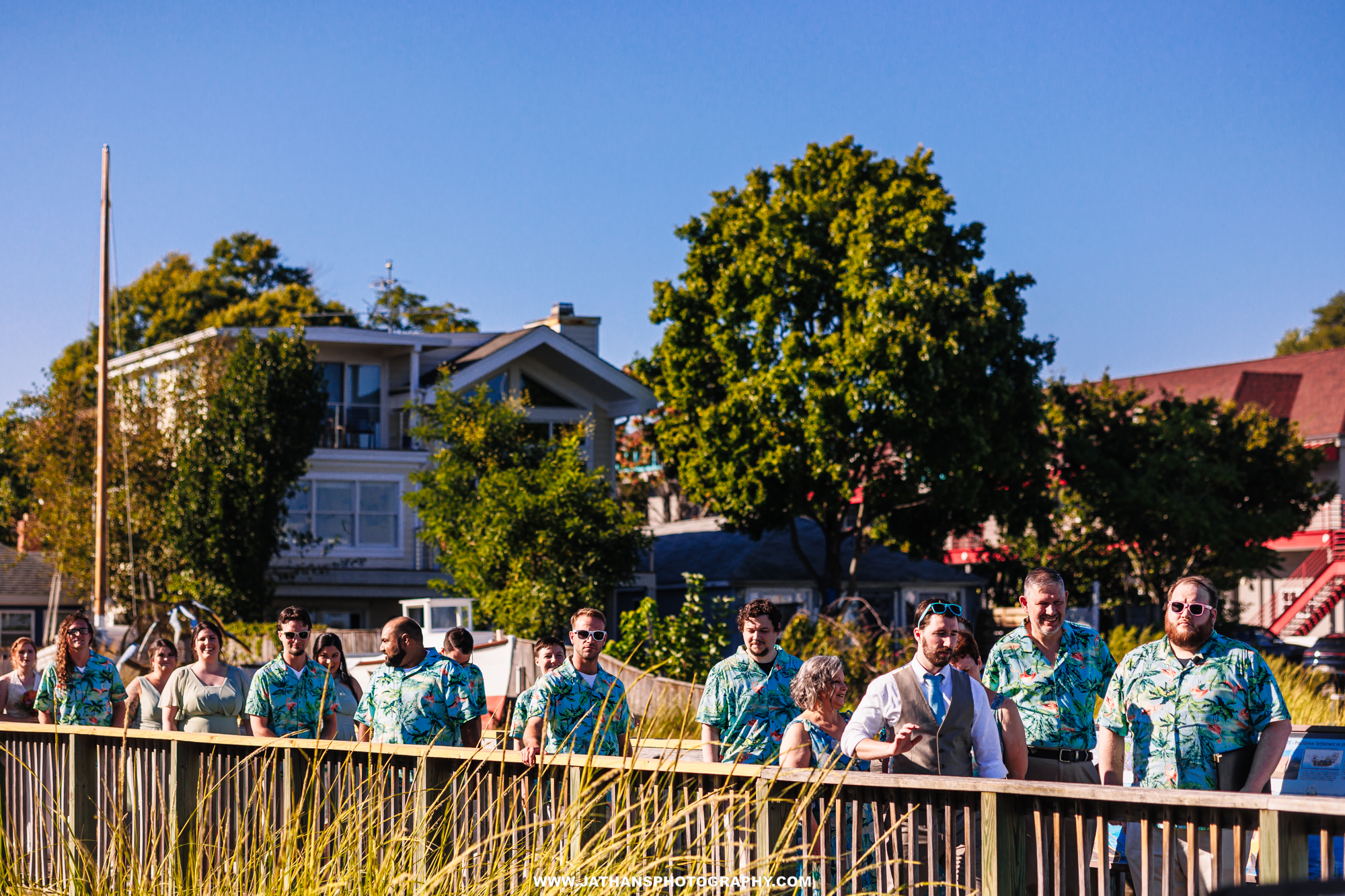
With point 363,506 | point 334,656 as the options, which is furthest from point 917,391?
point 334,656

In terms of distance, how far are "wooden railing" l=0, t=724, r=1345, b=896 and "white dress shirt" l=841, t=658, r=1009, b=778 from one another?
499 millimetres

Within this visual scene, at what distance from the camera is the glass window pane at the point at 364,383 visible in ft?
117

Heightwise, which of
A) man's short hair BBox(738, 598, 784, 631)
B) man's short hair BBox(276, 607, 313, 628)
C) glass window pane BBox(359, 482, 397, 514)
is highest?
glass window pane BBox(359, 482, 397, 514)

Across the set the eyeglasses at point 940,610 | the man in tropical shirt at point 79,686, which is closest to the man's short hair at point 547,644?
the man in tropical shirt at point 79,686

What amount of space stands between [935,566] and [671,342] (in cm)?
1054

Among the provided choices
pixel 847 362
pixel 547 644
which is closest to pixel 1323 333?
pixel 847 362

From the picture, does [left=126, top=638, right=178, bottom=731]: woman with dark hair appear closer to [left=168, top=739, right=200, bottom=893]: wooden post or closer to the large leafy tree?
[left=168, top=739, right=200, bottom=893]: wooden post

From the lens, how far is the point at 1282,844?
3926mm

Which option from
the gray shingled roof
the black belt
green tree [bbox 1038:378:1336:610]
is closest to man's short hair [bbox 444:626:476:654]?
the black belt

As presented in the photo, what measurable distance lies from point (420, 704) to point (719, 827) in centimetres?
236

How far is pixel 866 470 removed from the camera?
31875 millimetres

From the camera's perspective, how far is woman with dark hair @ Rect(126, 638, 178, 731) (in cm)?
849

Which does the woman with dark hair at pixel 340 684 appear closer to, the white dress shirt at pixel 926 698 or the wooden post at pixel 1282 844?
the white dress shirt at pixel 926 698

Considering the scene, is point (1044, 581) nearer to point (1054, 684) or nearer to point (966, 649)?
point (1054, 684)
